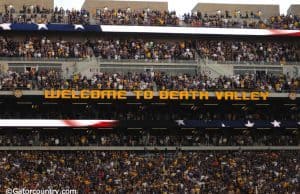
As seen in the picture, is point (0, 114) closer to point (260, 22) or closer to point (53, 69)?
point (53, 69)

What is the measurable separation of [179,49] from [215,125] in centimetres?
651

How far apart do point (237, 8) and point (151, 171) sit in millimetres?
17763

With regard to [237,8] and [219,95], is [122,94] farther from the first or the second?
[237,8]

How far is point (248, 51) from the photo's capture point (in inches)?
2126

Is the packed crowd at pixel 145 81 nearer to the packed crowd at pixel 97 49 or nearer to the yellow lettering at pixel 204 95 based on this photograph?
the yellow lettering at pixel 204 95

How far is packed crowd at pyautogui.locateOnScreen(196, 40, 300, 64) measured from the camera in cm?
5297

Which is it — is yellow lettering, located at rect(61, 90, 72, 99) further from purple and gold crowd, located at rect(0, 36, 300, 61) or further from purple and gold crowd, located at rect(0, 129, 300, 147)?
purple and gold crowd, located at rect(0, 36, 300, 61)

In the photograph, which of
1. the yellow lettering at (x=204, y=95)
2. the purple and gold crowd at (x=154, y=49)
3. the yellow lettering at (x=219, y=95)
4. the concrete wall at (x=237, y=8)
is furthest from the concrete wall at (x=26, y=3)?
the yellow lettering at (x=219, y=95)

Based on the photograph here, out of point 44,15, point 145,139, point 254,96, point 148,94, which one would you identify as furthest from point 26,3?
point 254,96

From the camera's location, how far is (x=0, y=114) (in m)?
48.9

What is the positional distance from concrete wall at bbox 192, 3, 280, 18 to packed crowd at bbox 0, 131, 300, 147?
1098cm

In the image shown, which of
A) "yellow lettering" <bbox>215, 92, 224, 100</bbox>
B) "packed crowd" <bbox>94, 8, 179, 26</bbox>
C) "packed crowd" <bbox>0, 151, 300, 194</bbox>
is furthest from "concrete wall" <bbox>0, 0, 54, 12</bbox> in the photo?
"yellow lettering" <bbox>215, 92, 224, 100</bbox>

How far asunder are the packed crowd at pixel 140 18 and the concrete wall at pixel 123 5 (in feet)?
2.28

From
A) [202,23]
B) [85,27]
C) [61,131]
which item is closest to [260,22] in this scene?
[202,23]
